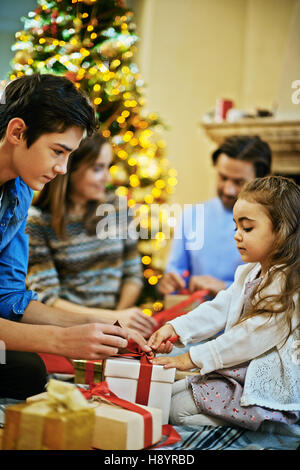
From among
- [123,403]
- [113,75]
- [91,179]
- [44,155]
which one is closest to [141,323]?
[123,403]

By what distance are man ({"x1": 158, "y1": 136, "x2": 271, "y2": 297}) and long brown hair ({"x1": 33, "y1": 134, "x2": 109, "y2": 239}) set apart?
0.40 m

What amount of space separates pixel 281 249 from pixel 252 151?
0.82 metres

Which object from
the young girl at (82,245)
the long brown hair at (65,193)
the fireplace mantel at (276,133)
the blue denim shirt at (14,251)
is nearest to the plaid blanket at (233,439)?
the blue denim shirt at (14,251)

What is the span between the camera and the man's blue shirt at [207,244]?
1.57 meters

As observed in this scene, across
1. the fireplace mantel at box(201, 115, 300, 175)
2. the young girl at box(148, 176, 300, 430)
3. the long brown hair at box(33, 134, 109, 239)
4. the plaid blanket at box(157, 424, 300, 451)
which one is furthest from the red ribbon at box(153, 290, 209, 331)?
the fireplace mantel at box(201, 115, 300, 175)

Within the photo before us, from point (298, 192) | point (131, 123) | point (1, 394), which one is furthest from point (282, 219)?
point (131, 123)

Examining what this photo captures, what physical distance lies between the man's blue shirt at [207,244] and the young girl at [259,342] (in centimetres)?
37

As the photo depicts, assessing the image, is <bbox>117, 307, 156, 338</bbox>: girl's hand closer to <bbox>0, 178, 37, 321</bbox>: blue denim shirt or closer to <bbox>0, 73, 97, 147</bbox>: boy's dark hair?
<bbox>0, 178, 37, 321</bbox>: blue denim shirt

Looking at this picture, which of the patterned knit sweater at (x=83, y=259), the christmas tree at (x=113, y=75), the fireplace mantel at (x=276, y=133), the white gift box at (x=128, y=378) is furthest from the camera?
the fireplace mantel at (x=276, y=133)

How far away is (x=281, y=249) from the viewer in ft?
3.19

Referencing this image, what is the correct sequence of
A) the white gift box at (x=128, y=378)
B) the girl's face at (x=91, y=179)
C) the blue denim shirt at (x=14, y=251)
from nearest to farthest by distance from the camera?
1. the white gift box at (x=128, y=378)
2. the blue denim shirt at (x=14, y=251)
3. the girl's face at (x=91, y=179)

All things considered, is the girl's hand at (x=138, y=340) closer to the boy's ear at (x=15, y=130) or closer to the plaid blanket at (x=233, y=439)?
the plaid blanket at (x=233, y=439)
